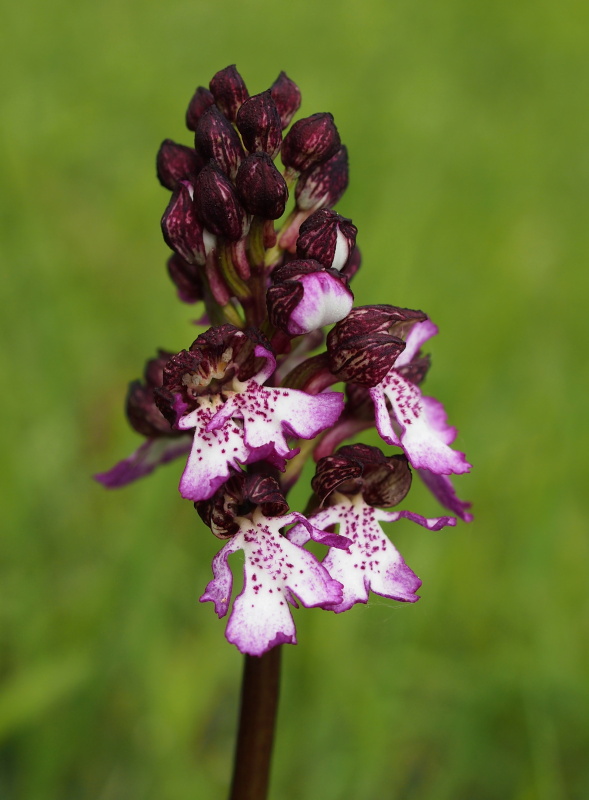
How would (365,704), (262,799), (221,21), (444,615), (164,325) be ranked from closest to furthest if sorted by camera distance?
1. (262,799)
2. (365,704)
3. (444,615)
4. (164,325)
5. (221,21)

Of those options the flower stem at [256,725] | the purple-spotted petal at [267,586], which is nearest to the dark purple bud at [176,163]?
the purple-spotted petal at [267,586]

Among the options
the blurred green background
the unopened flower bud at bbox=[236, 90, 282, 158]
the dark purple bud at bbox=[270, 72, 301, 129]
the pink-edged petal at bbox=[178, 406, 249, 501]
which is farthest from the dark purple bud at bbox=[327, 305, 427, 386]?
the blurred green background

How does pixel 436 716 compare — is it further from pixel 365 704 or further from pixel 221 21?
pixel 221 21

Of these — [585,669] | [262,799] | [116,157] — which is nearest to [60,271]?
[116,157]

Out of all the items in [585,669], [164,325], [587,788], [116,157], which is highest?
[116,157]

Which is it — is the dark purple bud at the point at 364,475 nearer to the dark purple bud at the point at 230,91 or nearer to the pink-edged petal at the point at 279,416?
the pink-edged petal at the point at 279,416

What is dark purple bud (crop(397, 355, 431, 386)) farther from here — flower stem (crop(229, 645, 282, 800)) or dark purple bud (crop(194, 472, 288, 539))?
flower stem (crop(229, 645, 282, 800))
